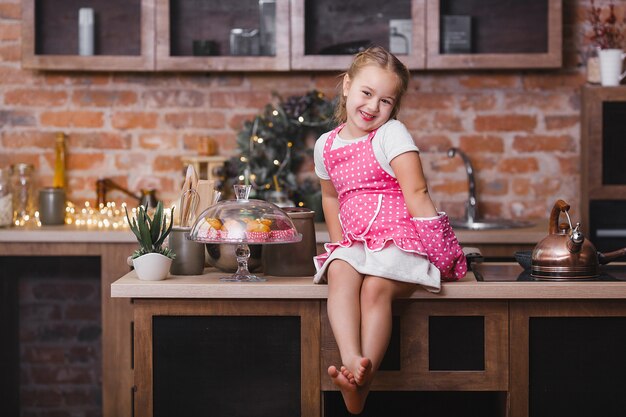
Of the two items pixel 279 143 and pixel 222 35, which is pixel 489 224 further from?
pixel 222 35

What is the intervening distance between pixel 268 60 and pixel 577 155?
55.7 inches

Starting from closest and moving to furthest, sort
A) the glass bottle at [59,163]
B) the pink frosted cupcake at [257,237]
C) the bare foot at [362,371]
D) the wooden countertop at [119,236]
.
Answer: the bare foot at [362,371] < the pink frosted cupcake at [257,237] < the wooden countertop at [119,236] < the glass bottle at [59,163]

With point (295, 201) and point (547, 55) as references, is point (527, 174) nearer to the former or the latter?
point (547, 55)

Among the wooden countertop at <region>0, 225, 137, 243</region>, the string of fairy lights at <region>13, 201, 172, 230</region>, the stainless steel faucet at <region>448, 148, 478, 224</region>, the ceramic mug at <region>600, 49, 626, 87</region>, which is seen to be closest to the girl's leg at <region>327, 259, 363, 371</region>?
the wooden countertop at <region>0, 225, 137, 243</region>

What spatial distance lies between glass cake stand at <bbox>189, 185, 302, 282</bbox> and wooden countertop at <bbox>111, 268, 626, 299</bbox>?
0.21 feet

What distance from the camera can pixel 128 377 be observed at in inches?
136

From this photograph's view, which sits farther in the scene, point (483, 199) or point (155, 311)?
point (483, 199)

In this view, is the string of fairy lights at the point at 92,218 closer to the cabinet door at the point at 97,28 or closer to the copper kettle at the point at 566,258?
the cabinet door at the point at 97,28

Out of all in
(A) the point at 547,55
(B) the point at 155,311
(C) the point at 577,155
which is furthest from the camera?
(C) the point at 577,155

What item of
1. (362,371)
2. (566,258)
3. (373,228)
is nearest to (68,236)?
(373,228)

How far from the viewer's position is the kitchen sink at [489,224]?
147 inches

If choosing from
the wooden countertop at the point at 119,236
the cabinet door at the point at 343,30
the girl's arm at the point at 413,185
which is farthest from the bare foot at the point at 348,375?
the cabinet door at the point at 343,30

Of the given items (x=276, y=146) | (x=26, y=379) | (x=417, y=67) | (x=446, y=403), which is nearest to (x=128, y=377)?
(x=26, y=379)

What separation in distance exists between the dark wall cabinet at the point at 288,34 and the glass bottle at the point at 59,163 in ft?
1.09
